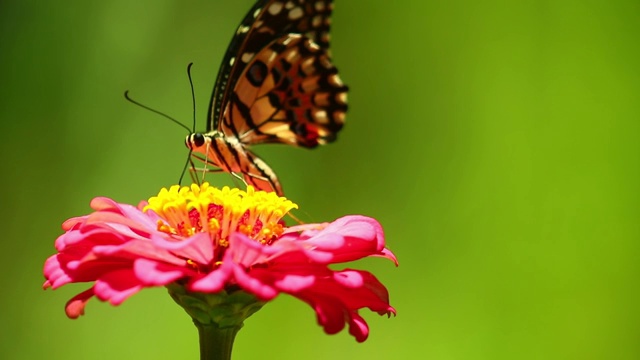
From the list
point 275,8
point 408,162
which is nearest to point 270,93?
point 275,8

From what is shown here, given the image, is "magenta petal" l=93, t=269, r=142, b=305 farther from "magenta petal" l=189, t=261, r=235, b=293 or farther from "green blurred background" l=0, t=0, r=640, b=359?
"green blurred background" l=0, t=0, r=640, b=359

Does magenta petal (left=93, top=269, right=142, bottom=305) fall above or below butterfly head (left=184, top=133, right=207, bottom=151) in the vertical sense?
below

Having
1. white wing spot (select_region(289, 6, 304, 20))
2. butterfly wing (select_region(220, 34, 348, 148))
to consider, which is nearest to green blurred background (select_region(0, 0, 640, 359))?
butterfly wing (select_region(220, 34, 348, 148))

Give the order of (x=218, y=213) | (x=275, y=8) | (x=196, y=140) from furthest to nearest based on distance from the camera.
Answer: (x=275, y=8), (x=196, y=140), (x=218, y=213)

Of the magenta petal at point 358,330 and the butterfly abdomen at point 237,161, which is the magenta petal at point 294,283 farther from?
A: the butterfly abdomen at point 237,161

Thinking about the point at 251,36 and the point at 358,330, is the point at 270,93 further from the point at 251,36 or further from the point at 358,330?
the point at 358,330

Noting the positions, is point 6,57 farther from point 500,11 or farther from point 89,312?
point 500,11
